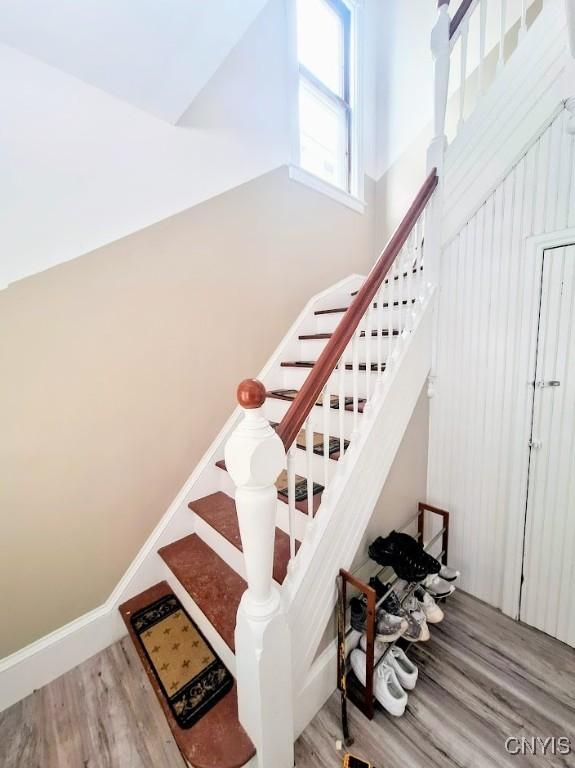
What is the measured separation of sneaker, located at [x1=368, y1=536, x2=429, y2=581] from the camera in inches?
53.4

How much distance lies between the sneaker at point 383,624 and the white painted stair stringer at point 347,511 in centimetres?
16

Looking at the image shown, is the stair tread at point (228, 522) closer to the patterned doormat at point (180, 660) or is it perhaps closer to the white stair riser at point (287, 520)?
the white stair riser at point (287, 520)

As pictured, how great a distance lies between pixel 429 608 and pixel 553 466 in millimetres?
891

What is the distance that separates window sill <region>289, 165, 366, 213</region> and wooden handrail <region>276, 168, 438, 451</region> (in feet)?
3.23

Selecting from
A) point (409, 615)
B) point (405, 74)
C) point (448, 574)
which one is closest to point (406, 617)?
point (409, 615)

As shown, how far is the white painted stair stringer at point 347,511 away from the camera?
106 cm

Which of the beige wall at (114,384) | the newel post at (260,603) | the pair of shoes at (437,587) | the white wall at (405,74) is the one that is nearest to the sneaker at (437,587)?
the pair of shoes at (437,587)

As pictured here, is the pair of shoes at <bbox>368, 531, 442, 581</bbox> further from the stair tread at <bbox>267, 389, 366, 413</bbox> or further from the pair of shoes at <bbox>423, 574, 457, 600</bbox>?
the stair tread at <bbox>267, 389, 366, 413</bbox>

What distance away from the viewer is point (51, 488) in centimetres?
128

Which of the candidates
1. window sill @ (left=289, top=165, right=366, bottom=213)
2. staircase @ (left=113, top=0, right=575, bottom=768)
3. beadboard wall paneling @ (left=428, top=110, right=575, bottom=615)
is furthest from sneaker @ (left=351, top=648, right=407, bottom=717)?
window sill @ (left=289, top=165, right=366, bottom=213)

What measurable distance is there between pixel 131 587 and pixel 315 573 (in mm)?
1019

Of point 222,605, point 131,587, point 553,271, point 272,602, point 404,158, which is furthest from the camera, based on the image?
point 404,158

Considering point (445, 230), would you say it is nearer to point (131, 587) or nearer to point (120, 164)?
point (120, 164)

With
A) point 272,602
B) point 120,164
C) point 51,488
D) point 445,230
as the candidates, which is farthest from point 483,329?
point 51,488
